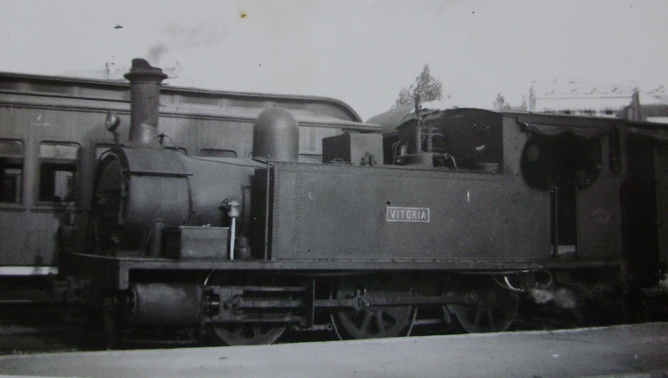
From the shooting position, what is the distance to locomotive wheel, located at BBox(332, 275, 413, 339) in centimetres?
708

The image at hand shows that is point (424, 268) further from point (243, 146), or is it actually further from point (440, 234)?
point (243, 146)

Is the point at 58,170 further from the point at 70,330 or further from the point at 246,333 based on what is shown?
the point at 246,333

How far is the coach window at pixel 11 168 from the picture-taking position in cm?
889

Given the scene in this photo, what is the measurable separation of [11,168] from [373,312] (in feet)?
18.3

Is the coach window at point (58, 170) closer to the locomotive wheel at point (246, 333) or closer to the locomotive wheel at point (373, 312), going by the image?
the locomotive wheel at point (246, 333)

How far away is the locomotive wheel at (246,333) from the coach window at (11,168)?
4227 mm

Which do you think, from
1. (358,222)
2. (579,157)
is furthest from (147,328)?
(579,157)

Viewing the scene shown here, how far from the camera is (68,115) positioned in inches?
361

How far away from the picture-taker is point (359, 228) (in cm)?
698

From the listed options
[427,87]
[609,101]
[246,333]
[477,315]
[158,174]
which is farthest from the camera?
[427,87]

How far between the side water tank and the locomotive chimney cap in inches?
49.0

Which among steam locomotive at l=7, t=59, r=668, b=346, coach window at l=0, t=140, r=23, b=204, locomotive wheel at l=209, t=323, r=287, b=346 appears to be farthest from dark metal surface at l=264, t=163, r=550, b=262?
coach window at l=0, t=140, r=23, b=204

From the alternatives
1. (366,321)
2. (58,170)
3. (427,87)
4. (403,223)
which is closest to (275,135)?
(403,223)

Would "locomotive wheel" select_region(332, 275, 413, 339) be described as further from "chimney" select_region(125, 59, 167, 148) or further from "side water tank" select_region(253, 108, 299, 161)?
"chimney" select_region(125, 59, 167, 148)
